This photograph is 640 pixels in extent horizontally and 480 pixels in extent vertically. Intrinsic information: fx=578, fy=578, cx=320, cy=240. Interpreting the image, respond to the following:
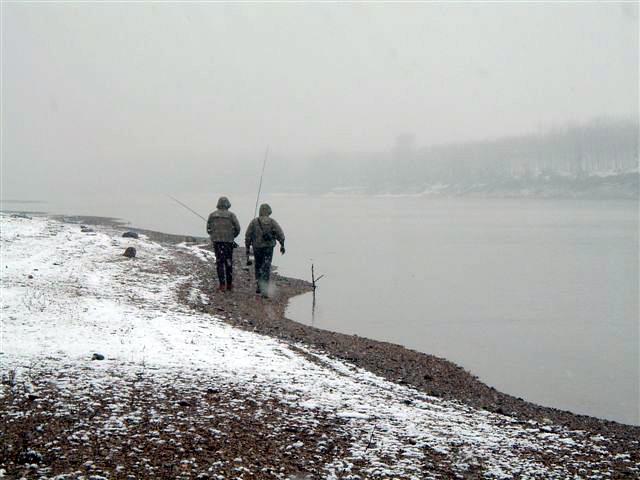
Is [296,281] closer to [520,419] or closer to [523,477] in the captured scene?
[520,419]

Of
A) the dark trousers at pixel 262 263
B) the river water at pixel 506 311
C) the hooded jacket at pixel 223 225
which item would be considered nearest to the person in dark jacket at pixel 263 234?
the dark trousers at pixel 262 263

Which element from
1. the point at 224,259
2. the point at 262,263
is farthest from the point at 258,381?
the point at 262,263

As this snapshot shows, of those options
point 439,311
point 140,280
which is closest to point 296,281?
point 439,311

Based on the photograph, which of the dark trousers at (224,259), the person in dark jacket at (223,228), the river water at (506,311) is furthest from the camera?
the dark trousers at (224,259)

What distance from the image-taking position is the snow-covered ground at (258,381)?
21.7 feet

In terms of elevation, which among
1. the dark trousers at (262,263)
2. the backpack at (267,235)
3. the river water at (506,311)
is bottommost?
the river water at (506,311)

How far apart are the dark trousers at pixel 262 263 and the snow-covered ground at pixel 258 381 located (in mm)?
4005

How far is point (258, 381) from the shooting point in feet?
29.5

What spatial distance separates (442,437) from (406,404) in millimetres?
1556

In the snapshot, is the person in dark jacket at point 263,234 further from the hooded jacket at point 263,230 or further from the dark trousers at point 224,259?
the dark trousers at point 224,259

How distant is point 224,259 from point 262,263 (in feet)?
4.11

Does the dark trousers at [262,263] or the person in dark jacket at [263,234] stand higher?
the person in dark jacket at [263,234]

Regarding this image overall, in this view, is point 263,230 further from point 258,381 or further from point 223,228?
point 258,381

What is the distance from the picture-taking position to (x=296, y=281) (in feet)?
88.0
